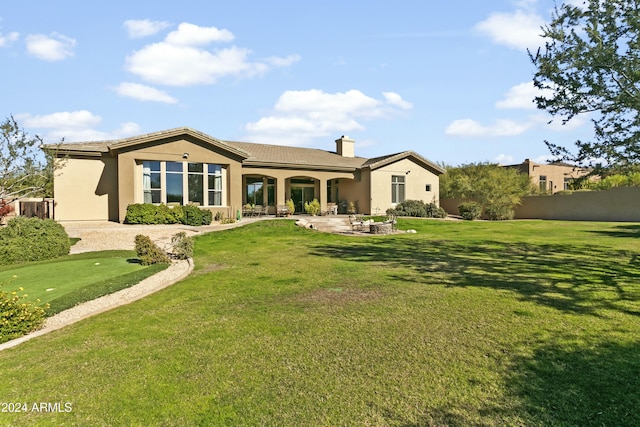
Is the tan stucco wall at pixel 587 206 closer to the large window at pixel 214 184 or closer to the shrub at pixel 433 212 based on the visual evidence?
the shrub at pixel 433 212

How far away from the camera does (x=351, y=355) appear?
4496 mm

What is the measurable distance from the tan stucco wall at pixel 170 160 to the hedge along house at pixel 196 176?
0.05m

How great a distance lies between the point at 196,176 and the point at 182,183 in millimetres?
982

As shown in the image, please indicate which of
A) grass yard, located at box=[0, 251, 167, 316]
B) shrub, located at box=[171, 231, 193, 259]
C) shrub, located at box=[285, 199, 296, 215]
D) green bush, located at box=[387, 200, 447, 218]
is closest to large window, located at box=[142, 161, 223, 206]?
shrub, located at box=[285, 199, 296, 215]

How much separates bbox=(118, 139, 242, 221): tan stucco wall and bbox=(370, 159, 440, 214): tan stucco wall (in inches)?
455

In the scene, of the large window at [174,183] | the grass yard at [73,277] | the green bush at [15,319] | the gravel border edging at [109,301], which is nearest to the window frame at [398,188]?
the large window at [174,183]

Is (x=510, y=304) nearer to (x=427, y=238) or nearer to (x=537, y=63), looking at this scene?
(x=537, y=63)

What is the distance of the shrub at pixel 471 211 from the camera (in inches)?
1185

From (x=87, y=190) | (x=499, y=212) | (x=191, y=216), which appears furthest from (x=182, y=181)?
(x=499, y=212)

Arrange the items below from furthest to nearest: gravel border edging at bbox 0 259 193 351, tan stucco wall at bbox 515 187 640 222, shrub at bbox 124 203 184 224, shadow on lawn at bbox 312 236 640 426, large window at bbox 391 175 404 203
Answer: large window at bbox 391 175 404 203, tan stucco wall at bbox 515 187 640 222, shrub at bbox 124 203 184 224, gravel border edging at bbox 0 259 193 351, shadow on lawn at bbox 312 236 640 426

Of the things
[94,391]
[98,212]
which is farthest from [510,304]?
[98,212]

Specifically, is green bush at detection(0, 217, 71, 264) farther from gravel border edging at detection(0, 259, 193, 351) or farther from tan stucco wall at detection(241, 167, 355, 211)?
tan stucco wall at detection(241, 167, 355, 211)

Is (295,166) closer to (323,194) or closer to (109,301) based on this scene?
(323,194)

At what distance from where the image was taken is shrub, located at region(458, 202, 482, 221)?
3009 centimetres
